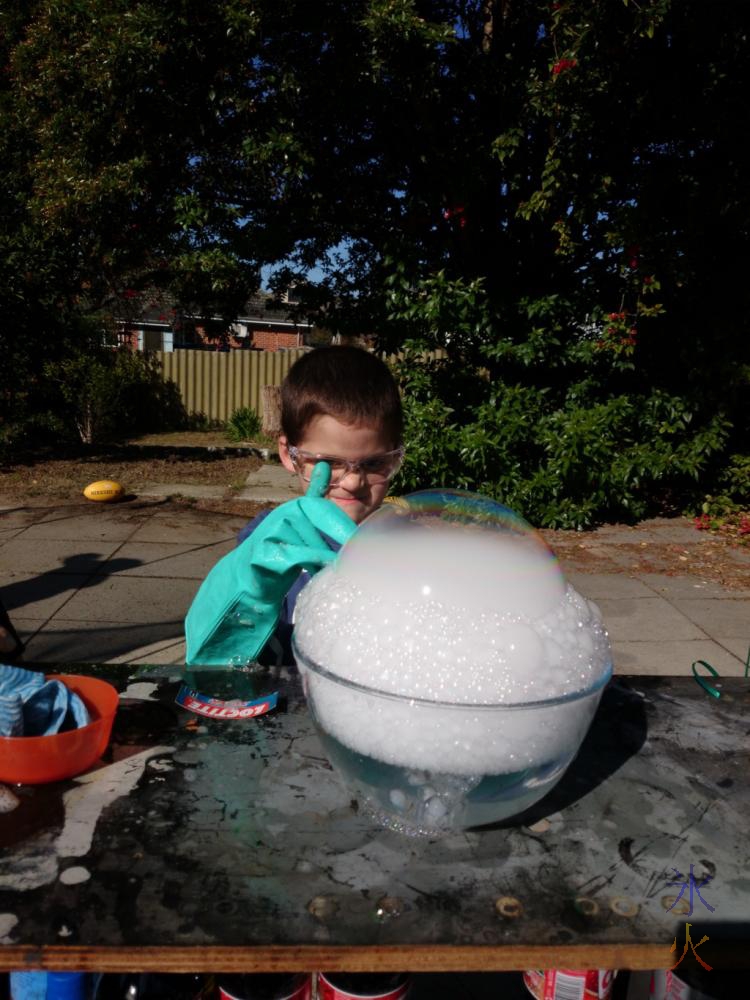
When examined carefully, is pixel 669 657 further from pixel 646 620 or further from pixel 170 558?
pixel 170 558

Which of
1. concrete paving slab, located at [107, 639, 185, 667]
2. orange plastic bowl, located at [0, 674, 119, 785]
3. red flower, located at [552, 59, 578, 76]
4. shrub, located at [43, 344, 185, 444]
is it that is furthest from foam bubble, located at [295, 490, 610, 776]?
shrub, located at [43, 344, 185, 444]

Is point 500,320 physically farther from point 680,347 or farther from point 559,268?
point 680,347

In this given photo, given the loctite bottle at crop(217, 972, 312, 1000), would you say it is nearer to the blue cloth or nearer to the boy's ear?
the blue cloth

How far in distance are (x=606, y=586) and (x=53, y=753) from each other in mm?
4868

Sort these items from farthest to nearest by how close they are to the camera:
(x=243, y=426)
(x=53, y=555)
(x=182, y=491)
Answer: (x=243, y=426) → (x=182, y=491) → (x=53, y=555)

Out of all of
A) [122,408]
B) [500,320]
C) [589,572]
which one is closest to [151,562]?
[589,572]

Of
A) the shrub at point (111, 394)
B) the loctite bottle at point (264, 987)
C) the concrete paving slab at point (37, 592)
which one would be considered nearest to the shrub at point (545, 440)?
the concrete paving slab at point (37, 592)

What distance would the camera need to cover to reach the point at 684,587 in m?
5.39

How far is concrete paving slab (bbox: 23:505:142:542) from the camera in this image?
609 centimetres

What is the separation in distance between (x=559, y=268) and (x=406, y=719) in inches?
279

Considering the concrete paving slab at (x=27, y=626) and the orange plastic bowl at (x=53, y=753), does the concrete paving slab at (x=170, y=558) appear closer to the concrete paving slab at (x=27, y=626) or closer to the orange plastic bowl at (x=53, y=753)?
the concrete paving slab at (x=27, y=626)

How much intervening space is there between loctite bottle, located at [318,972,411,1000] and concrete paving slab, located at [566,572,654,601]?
4.22 meters

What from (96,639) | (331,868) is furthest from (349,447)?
(96,639)

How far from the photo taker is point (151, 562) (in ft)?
17.9
